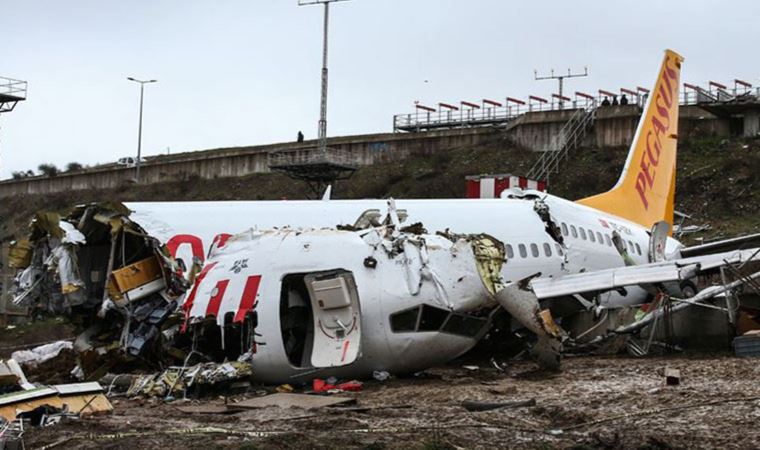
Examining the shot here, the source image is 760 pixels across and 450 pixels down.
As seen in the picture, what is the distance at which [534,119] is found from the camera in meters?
61.5

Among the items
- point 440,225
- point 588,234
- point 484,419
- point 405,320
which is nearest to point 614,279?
point 440,225

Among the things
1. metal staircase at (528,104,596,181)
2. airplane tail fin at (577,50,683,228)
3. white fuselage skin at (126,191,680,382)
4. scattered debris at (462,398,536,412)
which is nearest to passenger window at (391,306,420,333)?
white fuselage skin at (126,191,680,382)

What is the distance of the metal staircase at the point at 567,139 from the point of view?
58.2 meters

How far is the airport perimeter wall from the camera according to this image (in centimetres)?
5844

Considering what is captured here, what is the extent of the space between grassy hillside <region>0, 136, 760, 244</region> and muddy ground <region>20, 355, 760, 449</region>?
32460mm

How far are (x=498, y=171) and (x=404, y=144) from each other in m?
9.67

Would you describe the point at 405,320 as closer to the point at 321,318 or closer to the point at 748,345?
the point at 321,318

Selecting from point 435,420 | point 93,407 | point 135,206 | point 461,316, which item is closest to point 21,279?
point 135,206

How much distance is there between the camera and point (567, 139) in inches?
2334

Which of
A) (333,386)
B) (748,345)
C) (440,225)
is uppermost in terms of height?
(440,225)

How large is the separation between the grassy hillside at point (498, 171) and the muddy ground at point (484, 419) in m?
32.5

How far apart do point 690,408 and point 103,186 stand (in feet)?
221

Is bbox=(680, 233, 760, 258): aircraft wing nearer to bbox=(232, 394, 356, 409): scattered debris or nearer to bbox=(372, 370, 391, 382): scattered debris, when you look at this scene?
bbox=(372, 370, 391, 382): scattered debris

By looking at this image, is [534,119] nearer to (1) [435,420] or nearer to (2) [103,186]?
(2) [103,186]
